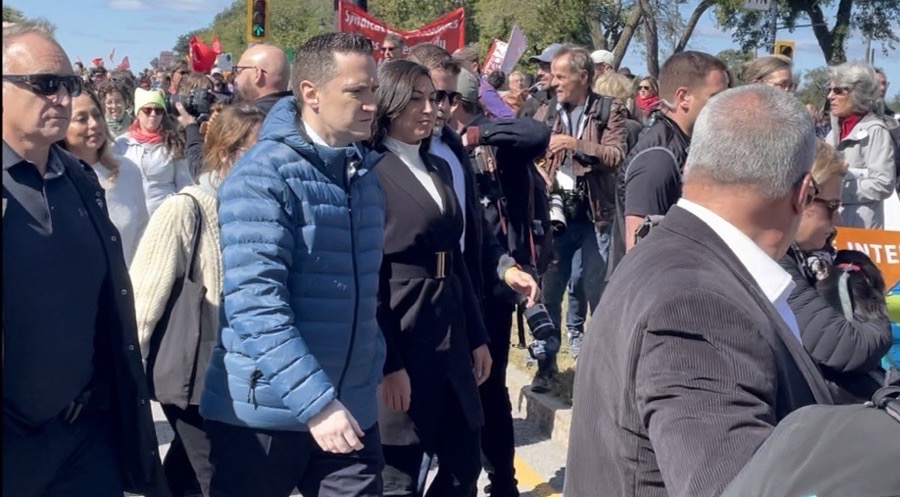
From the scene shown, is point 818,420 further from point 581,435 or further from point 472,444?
point 472,444

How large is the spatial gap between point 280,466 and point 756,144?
188 centimetres

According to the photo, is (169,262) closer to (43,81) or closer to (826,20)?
(43,81)

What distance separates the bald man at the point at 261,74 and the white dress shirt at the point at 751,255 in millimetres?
4148

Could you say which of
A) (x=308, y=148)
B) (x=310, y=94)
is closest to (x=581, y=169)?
(x=310, y=94)

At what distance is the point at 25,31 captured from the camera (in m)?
3.22

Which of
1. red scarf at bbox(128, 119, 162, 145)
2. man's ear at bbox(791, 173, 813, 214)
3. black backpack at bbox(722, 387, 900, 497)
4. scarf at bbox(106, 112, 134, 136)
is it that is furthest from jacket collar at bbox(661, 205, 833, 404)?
scarf at bbox(106, 112, 134, 136)

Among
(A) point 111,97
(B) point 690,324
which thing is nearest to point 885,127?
(B) point 690,324

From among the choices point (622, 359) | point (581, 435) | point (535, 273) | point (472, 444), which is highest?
point (622, 359)

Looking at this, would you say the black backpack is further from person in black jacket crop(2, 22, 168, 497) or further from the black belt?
the black belt

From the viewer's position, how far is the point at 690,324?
1.88 m

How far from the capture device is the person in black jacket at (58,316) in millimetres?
3021

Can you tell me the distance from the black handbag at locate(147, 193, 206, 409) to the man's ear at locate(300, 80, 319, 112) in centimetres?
83

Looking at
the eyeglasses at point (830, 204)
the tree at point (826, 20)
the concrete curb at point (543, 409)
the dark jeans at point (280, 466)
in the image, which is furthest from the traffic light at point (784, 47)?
the tree at point (826, 20)

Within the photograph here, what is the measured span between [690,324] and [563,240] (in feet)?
17.8
